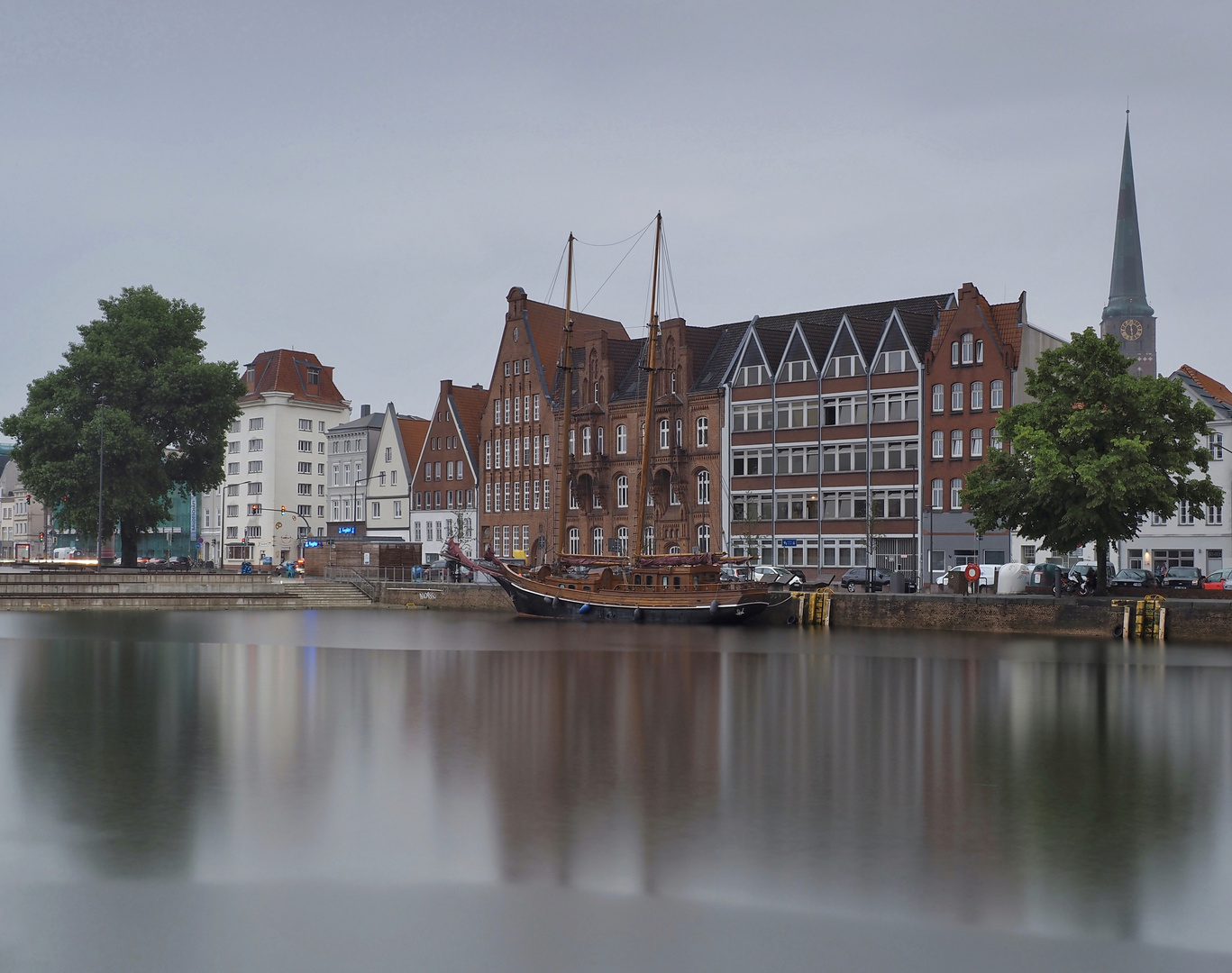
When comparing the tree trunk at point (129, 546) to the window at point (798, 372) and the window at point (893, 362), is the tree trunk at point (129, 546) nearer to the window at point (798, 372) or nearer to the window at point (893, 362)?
the window at point (798, 372)

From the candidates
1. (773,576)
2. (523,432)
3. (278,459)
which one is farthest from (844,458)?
(278,459)

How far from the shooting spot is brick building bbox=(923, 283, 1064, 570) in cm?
7756

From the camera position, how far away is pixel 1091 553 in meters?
80.1

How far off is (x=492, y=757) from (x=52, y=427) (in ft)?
232

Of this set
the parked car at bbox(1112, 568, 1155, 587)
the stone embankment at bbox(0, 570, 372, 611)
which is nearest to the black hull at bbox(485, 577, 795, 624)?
the parked car at bbox(1112, 568, 1155, 587)

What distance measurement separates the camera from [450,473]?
112750 mm

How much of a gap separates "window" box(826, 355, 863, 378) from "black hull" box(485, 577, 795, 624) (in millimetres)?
22271

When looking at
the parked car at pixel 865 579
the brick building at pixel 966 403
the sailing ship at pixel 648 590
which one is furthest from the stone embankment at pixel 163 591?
the brick building at pixel 966 403

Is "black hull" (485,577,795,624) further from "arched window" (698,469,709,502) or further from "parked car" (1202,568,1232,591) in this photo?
"arched window" (698,469,709,502)

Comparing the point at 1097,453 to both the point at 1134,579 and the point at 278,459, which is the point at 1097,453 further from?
the point at 278,459

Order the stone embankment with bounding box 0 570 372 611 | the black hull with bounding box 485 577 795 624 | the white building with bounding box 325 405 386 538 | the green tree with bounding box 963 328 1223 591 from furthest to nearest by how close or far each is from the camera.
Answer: the white building with bounding box 325 405 386 538 → the stone embankment with bounding box 0 570 372 611 → the black hull with bounding box 485 577 795 624 → the green tree with bounding box 963 328 1223 591

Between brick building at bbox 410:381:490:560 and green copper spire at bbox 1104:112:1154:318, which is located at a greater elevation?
green copper spire at bbox 1104:112:1154:318

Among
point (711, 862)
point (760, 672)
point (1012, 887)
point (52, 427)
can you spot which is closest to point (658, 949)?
point (711, 862)

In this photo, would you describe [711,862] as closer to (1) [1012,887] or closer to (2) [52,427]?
(1) [1012,887]
